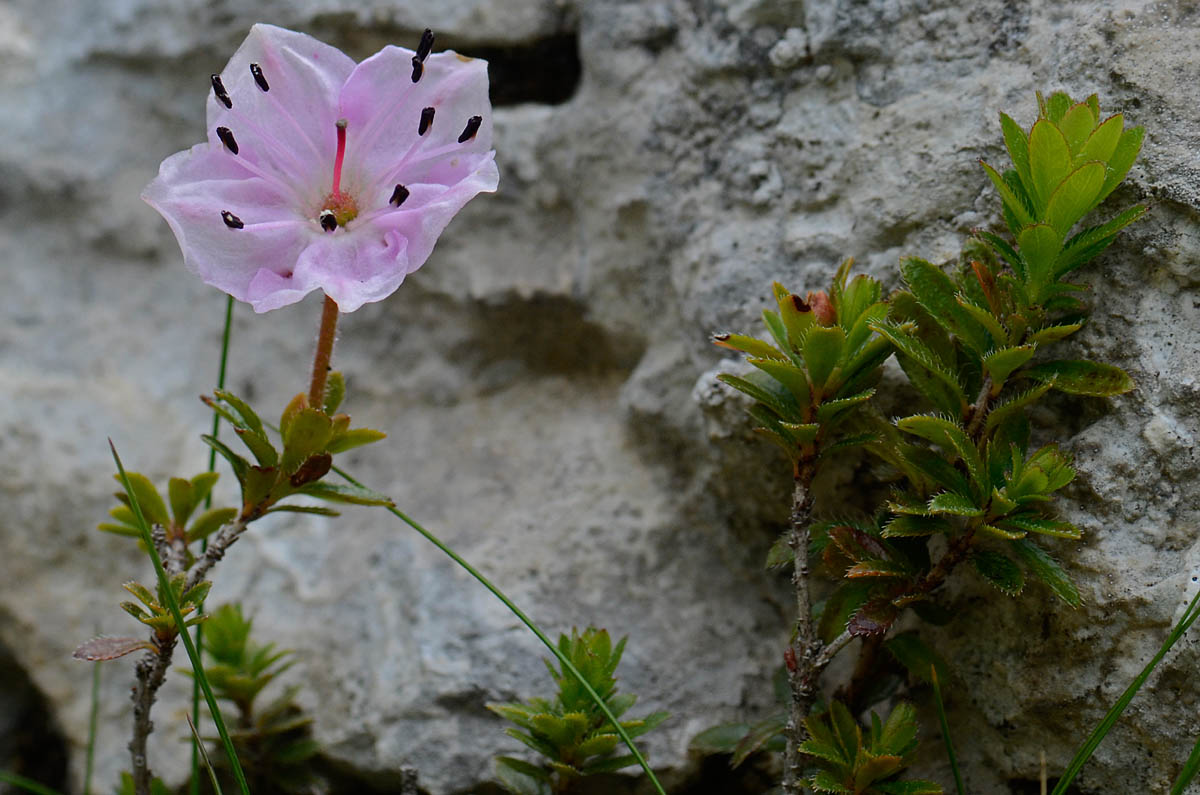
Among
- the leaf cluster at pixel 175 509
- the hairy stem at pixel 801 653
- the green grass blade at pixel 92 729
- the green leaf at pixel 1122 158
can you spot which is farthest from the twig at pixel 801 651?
the green grass blade at pixel 92 729

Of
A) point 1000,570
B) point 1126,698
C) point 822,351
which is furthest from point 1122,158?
point 1126,698

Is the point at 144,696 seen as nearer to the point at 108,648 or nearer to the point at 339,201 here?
the point at 108,648

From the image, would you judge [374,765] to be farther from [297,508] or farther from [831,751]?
[831,751]

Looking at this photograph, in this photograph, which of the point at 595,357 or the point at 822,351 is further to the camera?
the point at 595,357

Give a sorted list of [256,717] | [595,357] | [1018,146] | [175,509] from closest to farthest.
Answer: [1018,146] → [175,509] → [256,717] → [595,357]

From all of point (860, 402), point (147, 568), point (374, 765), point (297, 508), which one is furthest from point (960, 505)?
point (147, 568)

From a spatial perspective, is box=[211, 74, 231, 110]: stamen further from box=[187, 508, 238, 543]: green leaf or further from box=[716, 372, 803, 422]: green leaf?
box=[716, 372, 803, 422]: green leaf
